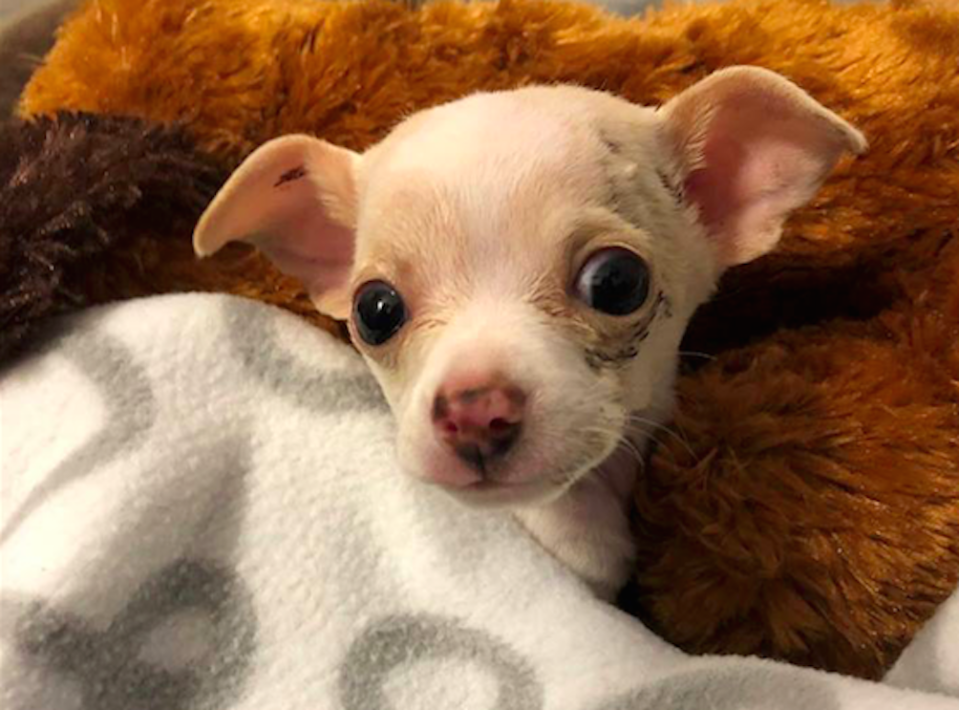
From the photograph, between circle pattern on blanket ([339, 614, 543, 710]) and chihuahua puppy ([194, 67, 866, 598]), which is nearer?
chihuahua puppy ([194, 67, 866, 598])

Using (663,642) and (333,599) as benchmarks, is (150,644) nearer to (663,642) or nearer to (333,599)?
(333,599)

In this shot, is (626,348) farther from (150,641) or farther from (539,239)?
(150,641)

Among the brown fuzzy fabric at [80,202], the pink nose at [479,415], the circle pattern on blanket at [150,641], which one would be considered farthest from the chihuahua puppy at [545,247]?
the circle pattern on blanket at [150,641]

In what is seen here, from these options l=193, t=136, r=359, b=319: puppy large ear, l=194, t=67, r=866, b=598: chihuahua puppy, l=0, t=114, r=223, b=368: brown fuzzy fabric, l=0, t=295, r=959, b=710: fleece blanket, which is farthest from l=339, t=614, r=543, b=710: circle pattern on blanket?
l=0, t=114, r=223, b=368: brown fuzzy fabric

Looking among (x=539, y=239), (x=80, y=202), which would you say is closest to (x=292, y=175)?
(x=80, y=202)

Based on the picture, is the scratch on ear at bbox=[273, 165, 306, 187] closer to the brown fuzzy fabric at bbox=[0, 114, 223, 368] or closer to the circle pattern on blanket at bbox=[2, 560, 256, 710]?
the brown fuzzy fabric at bbox=[0, 114, 223, 368]

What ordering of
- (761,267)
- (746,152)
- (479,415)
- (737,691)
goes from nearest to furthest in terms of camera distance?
1. (479,415)
2. (737,691)
3. (746,152)
4. (761,267)

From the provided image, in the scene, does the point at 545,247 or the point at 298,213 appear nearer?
the point at 545,247
